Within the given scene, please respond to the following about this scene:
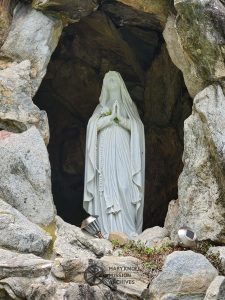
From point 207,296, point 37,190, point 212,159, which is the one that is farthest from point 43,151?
point 207,296

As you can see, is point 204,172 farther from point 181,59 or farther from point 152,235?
point 181,59

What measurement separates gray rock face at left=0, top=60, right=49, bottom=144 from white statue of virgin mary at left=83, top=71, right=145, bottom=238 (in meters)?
0.69

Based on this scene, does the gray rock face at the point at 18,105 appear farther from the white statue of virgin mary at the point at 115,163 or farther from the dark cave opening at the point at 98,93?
the dark cave opening at the point at 98,93

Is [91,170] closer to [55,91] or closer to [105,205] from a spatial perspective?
[105,205]

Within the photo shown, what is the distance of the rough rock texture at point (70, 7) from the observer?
49.5ft

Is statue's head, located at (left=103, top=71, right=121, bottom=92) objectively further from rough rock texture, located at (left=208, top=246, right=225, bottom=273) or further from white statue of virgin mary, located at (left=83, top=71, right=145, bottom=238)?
rough rock texture, located at (left=208, top=246, right=225, bottom=273)

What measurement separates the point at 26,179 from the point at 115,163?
1293 mm

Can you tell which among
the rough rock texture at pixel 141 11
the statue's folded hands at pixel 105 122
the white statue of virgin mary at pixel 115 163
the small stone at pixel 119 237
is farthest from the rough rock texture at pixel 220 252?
the rough rock texture at pixel 141 11

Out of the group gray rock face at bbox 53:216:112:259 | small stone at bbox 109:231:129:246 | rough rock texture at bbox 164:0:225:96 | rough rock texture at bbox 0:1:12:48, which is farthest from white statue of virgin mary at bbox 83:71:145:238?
rough rock texture at bbox 0:1:12:48

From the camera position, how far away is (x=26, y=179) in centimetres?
1412

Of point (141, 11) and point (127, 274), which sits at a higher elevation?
point (141, 11)

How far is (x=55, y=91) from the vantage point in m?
17.4

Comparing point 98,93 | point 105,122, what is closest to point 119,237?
point 105,122

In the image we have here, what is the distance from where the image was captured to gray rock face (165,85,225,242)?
45.8 feet
